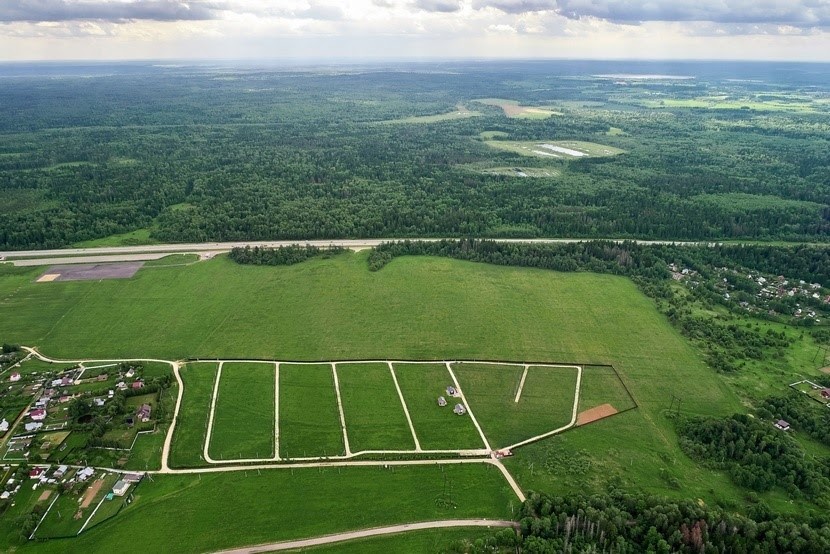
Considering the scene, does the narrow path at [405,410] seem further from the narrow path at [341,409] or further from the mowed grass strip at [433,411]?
the narrow path at [341,409]

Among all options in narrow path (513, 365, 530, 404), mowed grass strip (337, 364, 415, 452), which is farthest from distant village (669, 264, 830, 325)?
mowed grass strip (337, 364, 415, 452)

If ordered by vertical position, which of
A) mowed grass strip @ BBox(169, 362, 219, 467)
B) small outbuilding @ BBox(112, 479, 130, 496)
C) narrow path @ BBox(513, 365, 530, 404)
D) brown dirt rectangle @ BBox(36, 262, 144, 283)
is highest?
brown dirt rectangle @ BBox(36, 262, 144, 283)

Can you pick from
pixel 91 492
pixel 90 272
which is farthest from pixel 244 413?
pixel 90 272

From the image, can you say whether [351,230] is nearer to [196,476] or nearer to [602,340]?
[602,340]

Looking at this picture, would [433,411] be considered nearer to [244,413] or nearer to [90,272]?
[244,413]

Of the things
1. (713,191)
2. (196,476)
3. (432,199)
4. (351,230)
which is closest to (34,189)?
(351,230)

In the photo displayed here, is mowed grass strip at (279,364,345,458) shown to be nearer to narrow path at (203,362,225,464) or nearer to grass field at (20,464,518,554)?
grass field at (20,464,518,554)
